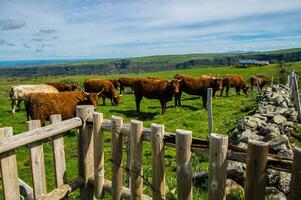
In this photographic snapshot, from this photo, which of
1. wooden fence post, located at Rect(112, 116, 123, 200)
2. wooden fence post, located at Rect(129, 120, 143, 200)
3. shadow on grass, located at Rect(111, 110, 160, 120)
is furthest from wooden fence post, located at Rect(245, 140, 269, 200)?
shadow on grass, located at Rect(111, 110, 160, 120)

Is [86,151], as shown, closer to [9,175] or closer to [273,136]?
[9,175]

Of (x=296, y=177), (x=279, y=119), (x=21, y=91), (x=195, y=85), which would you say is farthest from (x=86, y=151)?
(x=195, y=85)

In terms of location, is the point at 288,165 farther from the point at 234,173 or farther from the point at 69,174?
the point at 69,174

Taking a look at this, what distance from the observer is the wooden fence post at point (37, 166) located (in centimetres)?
463

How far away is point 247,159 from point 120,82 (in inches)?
1267

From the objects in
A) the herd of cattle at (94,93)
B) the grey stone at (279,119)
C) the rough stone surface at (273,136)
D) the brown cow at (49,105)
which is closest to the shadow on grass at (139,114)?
the herd of cattle at (94,93)

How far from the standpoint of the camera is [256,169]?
10.7ft

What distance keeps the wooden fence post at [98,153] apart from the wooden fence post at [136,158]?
73 centimetres

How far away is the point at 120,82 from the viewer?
3509cm

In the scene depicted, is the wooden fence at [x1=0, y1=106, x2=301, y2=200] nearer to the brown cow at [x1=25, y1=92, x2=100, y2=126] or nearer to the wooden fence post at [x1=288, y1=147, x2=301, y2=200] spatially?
the wooden fence post at [x1=288, y1=147, x2=301, y2=200]

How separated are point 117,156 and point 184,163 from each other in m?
1.28

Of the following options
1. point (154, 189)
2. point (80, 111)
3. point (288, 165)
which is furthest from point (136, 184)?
point (288, 165)

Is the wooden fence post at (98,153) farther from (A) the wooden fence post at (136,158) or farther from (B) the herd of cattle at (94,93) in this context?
(B) the herd of cattle at (94,93)

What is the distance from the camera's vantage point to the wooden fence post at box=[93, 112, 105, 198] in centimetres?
494
